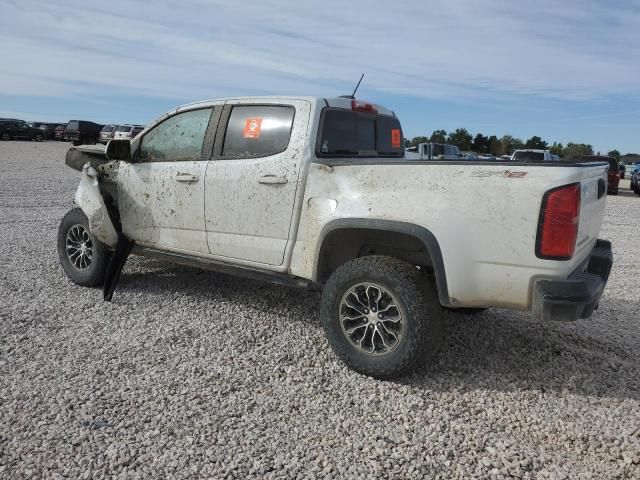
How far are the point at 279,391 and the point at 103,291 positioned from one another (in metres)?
2.42

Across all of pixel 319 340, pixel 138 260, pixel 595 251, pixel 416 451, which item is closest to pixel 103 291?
pixel 138 260

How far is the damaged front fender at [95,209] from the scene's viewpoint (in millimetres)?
4848

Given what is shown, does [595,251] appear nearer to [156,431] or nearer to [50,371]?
[156,431]

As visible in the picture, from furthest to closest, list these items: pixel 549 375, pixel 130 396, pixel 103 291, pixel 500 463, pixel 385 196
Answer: pixel 103 291 < pixel 549 375 < pixel 385 196 < pixel 130 396 < pixel 500 463

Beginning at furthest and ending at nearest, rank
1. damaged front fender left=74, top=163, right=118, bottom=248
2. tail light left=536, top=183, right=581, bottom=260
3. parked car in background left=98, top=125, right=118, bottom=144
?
parked car in background left=98, top=125, right=118, bottom=144
damaged front fender left=74, top=163, right=118, bottom=248
tail light left=536, top=183, right=581, bottom=260

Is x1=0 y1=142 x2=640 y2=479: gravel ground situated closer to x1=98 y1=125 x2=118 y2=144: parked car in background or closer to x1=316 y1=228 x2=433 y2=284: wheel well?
x1=316 y1=228 x2=433 y2=284: wheel well

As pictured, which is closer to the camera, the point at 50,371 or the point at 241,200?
the point at 50,371

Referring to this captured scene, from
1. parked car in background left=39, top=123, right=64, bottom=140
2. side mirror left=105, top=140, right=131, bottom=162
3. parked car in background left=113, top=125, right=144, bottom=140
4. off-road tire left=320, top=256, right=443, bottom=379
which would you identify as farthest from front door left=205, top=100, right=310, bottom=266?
parked car in background left=39, top=123, right=64, bottom=140

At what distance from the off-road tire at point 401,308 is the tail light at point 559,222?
0.76m

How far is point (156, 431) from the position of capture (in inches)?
113

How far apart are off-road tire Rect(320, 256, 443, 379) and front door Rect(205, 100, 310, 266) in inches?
24.3

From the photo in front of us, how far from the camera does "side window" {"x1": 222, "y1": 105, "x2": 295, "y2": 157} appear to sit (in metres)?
4.02

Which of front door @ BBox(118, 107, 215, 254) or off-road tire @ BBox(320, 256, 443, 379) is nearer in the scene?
off-road tire @ BBox(320, 256, 443, 379)

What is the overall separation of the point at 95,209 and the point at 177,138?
3.31ft
